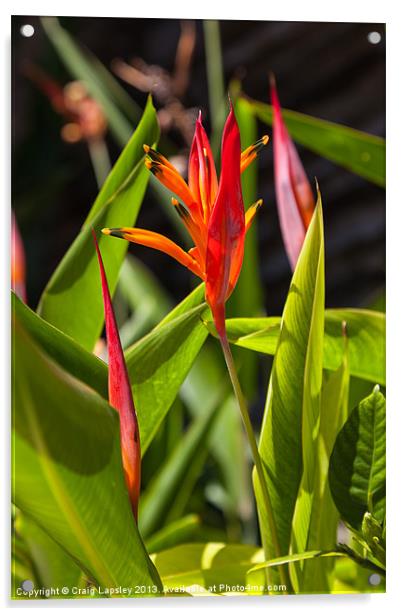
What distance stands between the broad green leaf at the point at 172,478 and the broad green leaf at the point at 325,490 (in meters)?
0.15

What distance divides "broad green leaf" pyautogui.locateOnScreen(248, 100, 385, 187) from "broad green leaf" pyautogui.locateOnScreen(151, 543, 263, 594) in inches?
13.5

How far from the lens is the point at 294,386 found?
0.52 m

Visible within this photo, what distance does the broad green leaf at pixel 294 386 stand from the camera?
1.69 feet

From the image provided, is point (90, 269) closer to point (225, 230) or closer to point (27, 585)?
point (225, 230)

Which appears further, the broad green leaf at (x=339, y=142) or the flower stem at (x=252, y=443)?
the broad green leaf at (x=339, y=142)

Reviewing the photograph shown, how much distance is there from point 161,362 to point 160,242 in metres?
0.08

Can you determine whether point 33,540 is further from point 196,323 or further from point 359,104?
point 359,104

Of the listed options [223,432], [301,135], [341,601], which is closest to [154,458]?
[223,432]

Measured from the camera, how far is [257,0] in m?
0.71

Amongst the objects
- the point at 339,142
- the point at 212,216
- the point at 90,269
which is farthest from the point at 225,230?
the point at 339,142

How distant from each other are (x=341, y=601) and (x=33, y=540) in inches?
9.9

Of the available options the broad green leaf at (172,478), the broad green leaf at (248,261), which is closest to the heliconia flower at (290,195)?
the broad green leaf at (248,261)

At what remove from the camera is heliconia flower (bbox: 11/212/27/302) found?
0.65 m
